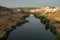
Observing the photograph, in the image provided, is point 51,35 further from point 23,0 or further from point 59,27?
point 23,0

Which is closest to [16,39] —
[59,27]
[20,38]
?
[20,38]

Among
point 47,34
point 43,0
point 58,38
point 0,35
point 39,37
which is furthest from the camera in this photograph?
point 43,0

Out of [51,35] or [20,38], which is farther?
[51,35]

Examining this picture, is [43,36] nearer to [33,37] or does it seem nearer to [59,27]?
[33,37]

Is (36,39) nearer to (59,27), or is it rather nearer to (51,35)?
(51,35)

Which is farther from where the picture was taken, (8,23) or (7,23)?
(8,23)

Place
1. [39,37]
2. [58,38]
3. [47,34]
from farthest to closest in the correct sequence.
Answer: [47,34] → [39,37] → [58,38]

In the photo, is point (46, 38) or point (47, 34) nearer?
point (46, 38)

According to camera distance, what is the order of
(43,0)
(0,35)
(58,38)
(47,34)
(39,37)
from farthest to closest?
1. (43,0)
2. (47,34)
3. (39,37)
4. (0,35)
5. (58,38)

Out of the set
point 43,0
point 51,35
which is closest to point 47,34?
point 51,35
